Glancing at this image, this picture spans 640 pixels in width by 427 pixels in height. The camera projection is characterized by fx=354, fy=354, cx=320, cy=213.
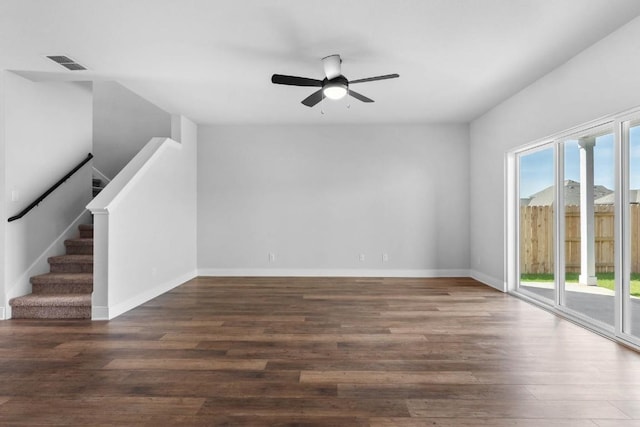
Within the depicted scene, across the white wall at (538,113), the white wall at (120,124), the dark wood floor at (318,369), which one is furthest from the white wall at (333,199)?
the dark wood floor at (318,369)

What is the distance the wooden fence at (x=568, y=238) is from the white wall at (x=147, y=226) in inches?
200

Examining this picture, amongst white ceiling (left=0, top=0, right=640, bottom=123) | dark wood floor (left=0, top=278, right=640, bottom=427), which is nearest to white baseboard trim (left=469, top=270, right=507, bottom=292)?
dark wood floor (left=0, top=278, right=640, bottom=427)

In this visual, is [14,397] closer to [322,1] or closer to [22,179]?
[22,179]

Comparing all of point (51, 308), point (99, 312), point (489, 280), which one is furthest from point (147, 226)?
point (489, 280)

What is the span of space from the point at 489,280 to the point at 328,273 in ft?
8.64

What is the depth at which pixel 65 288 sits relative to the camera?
4.17 meters

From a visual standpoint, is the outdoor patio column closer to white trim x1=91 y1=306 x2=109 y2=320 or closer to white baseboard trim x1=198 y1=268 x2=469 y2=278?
white baseboard trim x1=198 y1=268 x2=469 y2=278

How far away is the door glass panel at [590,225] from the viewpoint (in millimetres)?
3482

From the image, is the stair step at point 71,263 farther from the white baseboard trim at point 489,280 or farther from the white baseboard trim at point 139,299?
the white baseboard trim at point 489,280

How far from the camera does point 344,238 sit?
6.37 meters

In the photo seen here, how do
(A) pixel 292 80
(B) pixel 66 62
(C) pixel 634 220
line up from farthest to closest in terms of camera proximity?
1. (B) pixel 66 62
2. (A) pixel 292 80
3. (C) pixel 634 220

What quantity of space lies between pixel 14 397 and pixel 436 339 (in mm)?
3112

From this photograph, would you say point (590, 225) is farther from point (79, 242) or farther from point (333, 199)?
point (79, 242)

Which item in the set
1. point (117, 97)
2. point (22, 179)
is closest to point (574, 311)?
point (22, 179)
